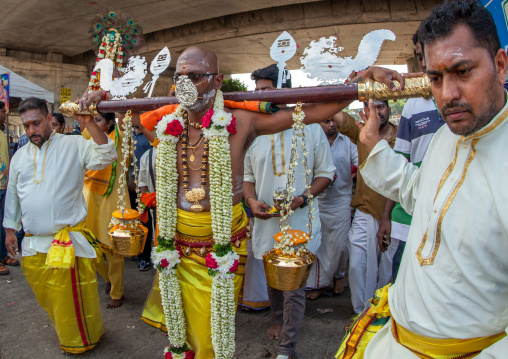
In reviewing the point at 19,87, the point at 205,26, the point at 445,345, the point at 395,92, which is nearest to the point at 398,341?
the point at 445,345

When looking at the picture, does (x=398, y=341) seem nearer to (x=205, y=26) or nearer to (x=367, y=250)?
(x=367, y=250)

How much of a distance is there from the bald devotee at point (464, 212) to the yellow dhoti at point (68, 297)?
9.77 ft

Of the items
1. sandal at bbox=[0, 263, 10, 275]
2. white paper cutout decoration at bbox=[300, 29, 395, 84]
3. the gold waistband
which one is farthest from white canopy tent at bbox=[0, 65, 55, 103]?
the gold waistband

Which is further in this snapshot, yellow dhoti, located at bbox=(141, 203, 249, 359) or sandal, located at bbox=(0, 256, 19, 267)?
sandal, located at bbox=(0, 256, 19, 267)

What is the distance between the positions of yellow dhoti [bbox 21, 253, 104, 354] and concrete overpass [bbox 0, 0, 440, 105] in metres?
5.27

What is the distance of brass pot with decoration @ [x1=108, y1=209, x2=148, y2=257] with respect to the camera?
2.86 metres

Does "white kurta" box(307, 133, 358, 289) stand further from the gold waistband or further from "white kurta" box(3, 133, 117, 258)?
the gold waistband

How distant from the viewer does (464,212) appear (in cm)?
140

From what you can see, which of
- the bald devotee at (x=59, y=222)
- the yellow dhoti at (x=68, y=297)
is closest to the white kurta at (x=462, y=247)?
the bald devotee at (x=59, y=222)

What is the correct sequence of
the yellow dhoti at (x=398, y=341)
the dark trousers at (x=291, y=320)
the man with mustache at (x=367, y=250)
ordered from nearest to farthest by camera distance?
the yellow dhoti at (x=398, y=341) < the dark trousers at (x=291, y=320) < the man with mustache at (x=367, y=250)

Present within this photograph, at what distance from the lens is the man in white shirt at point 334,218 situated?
185 inches

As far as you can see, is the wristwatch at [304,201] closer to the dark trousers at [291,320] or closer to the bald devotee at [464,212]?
the dark trousers at [291,320]

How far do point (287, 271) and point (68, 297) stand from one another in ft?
7.56

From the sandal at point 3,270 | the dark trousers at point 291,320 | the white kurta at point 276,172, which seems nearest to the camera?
the dark trousers at point 291,320
